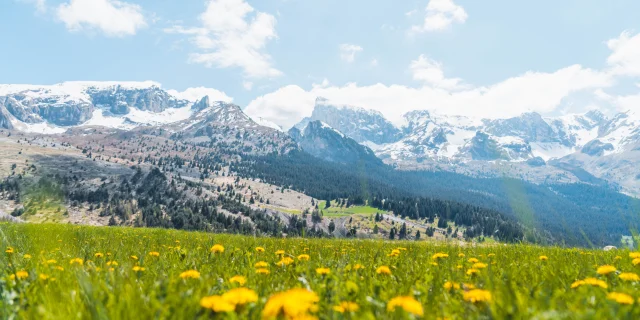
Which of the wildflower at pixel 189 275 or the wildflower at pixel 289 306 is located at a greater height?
the wildflower at pixel 289 306

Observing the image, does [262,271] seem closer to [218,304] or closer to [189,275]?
[189,275]

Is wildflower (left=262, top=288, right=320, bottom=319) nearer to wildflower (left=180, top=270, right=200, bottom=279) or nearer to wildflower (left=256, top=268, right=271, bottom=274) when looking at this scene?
wildflower (left=180, top=270, right=200, bottom=279)

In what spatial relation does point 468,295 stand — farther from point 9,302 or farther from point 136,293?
point 9,302

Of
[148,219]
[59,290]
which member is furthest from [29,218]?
[59,290]

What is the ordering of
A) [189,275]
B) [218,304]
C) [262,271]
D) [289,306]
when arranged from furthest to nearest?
1. [262,271]
2. [189,275]
3. [218,304]
4. [289,306]

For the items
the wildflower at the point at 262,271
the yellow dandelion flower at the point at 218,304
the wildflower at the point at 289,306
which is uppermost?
the wildflower at the point at 289,306

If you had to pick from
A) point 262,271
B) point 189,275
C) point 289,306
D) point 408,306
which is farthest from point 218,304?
point 262,271

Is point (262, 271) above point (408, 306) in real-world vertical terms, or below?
below

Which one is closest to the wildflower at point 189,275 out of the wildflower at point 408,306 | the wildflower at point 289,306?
the wildflower at point 289,306

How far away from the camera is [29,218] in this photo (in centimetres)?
19275

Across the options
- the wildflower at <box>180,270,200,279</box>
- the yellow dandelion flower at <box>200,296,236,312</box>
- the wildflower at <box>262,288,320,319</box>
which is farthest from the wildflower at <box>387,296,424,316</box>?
the wildflower at <box>180,270,200,279</box>

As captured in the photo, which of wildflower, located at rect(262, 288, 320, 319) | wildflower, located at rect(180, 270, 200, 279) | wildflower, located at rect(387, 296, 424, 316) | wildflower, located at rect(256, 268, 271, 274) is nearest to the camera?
wildflower, located at rect(262, 288, 320, 319)

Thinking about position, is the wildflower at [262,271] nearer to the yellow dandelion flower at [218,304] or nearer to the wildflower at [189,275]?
the wildflower at [189,275]

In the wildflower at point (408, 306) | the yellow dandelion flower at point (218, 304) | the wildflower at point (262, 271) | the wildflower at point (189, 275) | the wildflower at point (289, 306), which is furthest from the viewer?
the wildflower at point (262, 271)
